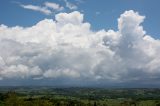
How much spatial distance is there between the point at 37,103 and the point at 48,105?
8.20 m

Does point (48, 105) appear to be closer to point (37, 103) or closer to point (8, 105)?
point (37, 103)

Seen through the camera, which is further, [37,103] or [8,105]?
[37,103]

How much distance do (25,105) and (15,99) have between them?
796cm

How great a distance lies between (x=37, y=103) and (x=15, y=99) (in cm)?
1807

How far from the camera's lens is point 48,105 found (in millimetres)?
177375

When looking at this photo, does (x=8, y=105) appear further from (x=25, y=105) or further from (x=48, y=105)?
(x=48, y=105)

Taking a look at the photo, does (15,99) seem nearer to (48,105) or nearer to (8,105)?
(8,105)

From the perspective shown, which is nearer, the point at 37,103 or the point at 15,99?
the point at 15,99

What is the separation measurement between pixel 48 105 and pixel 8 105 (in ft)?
69.7

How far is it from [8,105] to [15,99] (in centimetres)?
684

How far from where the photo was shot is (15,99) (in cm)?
16738

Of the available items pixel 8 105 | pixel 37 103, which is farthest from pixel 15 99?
pixel 37 103

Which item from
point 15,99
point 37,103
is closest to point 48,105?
point 37,103

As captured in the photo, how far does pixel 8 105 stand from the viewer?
171125 millimetres
